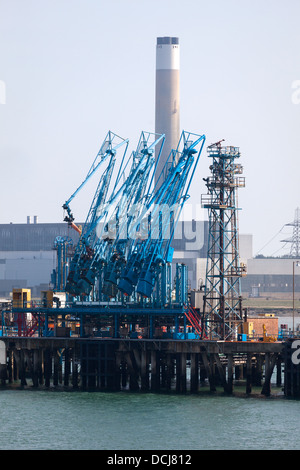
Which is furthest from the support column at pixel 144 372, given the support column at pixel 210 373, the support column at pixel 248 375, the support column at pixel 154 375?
the support column at pixel 248 375

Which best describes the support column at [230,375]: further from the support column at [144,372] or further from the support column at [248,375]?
the support column at [144,372]

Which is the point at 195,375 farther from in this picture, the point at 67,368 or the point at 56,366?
the point at 56,366

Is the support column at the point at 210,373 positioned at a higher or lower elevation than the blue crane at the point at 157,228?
lower

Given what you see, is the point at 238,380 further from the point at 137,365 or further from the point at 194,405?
the point at 194,405

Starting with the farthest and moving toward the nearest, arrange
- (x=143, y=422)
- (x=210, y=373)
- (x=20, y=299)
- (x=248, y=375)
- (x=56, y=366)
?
(x=20, y=299) < (x=56, y=366) < (x=210, y=373) < (x=248, y=375) < (x=143, y=422)

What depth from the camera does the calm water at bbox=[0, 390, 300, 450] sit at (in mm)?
70875

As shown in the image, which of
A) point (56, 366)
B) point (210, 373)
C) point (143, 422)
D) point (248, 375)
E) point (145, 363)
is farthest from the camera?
point (56, 366)

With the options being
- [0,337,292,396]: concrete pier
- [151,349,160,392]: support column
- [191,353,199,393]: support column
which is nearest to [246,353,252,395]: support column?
[0,337,292,396]: concrete pier

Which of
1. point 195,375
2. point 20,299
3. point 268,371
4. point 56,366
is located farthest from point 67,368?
point 268,371

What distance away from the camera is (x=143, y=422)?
77438 mm

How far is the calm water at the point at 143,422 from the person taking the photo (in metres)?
70.9

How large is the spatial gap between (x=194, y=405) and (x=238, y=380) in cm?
1852

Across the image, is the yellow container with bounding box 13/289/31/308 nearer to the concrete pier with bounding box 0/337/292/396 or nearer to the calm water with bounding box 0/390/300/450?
the concrete pier with bounding box 0/337/292/396
